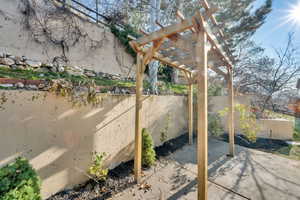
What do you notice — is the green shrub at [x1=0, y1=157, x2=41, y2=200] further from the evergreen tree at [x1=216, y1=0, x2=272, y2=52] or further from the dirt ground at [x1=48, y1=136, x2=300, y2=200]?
the evergreen tree at [x1=216, y1=0, x2=272, y2=52]

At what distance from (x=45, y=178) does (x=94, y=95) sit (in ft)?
5.47

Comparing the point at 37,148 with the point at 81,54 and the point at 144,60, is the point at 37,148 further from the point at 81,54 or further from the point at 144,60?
the point at 81,54

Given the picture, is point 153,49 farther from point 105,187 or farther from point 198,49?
point 105,187

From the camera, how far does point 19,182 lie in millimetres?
1628

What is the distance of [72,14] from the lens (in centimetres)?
464

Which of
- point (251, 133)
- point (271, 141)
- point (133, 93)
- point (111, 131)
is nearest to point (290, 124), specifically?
point (271, 141)

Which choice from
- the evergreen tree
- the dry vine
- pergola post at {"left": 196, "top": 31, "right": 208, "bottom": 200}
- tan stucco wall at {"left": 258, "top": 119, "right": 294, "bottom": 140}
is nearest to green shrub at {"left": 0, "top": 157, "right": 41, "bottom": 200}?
pergola post at {"left": 196, "top": 31, "right": 208, "bottom": 200}

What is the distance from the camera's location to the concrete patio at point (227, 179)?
98.8 inches

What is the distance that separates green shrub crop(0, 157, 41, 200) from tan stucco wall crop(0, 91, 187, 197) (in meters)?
0.37

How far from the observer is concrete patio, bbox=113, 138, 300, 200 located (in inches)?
98.8

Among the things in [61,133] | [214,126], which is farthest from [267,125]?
[61,133]

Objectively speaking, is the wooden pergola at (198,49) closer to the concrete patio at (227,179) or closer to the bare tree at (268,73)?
the concrete patio at (227,179)

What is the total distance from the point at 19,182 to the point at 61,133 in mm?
862

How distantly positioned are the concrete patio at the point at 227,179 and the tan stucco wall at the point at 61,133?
98 centimetres
